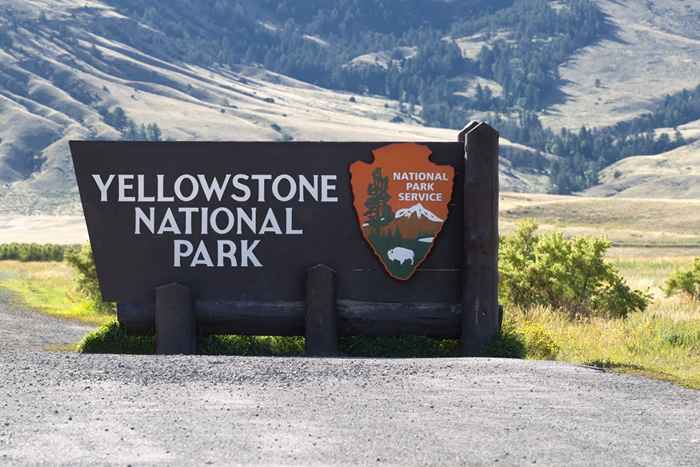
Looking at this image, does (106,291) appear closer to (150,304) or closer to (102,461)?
(150,304)

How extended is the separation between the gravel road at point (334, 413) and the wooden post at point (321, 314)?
1660mm

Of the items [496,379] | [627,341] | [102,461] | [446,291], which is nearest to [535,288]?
[627,341]

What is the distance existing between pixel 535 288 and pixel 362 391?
35.7ft

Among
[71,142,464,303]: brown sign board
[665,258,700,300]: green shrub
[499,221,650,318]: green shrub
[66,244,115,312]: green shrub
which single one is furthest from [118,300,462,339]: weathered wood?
[665,258,700,300]: green shrub

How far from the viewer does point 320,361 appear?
10836mm

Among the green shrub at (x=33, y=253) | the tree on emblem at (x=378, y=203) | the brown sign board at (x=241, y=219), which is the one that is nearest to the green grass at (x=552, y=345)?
the brown sign board at (x=241, y=219)

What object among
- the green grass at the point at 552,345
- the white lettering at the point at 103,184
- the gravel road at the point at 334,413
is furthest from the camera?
the white lettering at the point at 103,184

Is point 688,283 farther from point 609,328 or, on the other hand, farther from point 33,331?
point 33,331

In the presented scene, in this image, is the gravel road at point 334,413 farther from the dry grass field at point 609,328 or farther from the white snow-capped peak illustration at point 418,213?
the white snow-capped peak illustration at point 418,213

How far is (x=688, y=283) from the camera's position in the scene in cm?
2898

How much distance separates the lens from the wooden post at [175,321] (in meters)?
12.7

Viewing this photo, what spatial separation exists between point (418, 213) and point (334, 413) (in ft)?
16.5

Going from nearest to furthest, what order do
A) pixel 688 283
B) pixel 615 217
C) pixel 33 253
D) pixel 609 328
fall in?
1. pixel 609 328
2. pixel 688 283
3. pixel 33 253
4. pixel 615 217

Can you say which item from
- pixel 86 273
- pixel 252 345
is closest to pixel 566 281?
pixel 252 345
